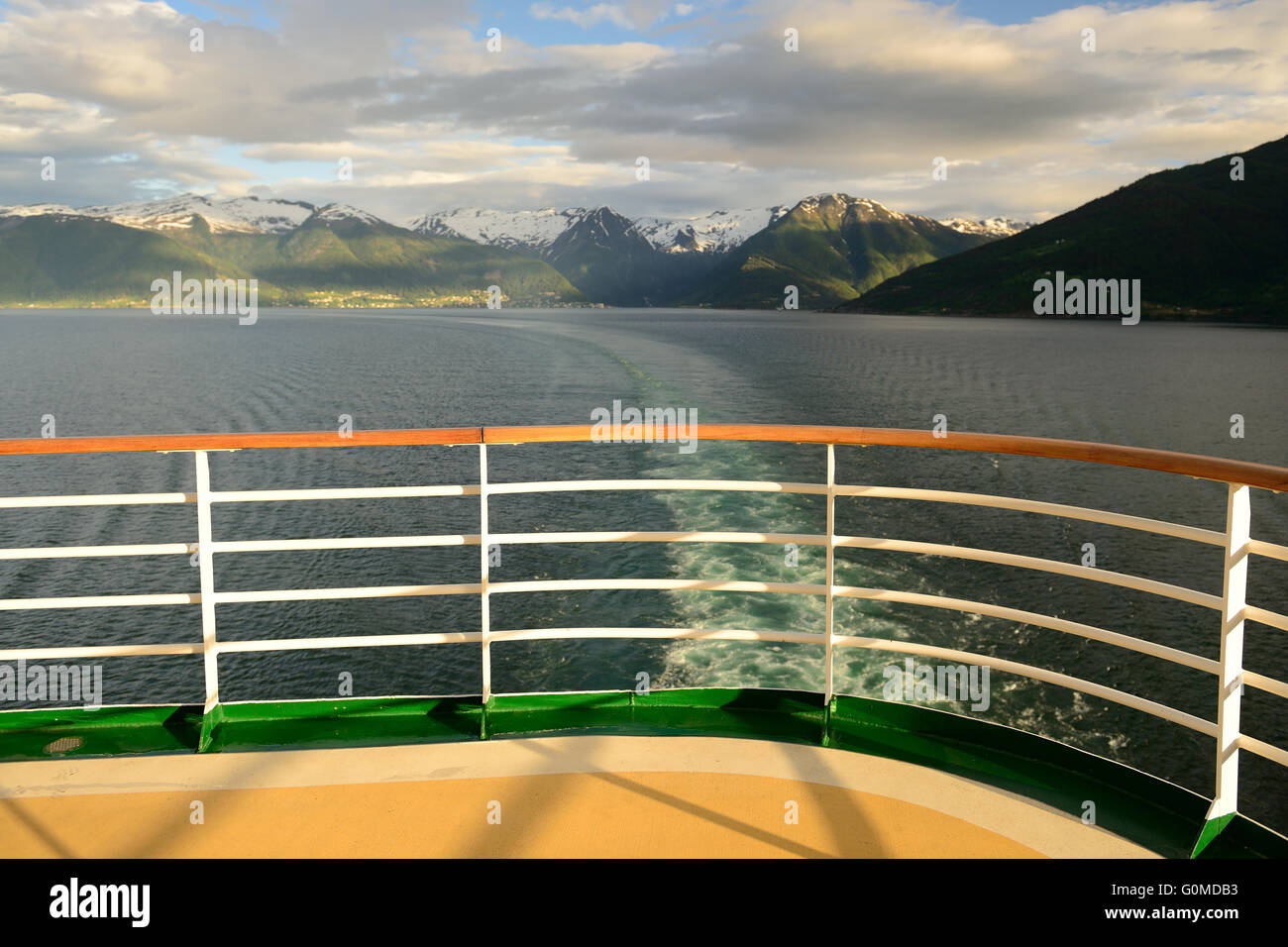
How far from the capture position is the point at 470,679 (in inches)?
362

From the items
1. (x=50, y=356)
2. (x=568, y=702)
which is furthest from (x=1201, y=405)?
(x=50, y=356)

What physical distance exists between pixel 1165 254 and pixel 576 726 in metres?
141

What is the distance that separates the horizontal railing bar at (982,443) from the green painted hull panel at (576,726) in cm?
113

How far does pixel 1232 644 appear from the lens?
2596 millimetres

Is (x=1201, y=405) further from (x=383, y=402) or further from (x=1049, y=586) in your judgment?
(x=383, y=402)

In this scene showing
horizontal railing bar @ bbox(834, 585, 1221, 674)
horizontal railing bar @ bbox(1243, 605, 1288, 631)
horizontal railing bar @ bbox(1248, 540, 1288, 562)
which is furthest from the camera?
horizontal railing bar @ bbox(834, 585, 1221, 674)

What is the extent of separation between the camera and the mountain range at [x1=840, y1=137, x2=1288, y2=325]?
110 metres

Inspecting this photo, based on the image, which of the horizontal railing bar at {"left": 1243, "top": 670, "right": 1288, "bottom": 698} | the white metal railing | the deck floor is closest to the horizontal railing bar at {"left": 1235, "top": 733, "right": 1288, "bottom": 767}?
the white metal railing

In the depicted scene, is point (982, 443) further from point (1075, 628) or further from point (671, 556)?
point (671, 556)

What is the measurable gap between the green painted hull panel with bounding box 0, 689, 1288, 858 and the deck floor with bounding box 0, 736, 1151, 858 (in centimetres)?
14

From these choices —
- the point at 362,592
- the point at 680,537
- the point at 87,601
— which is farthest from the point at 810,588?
the point at 87,601

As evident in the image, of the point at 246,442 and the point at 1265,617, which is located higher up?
the point at 246,442

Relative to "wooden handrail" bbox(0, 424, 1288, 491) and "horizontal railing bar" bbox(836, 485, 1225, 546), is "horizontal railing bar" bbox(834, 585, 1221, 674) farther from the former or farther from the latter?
"wooden handrail" bbox(0, 424, 1288, 491)

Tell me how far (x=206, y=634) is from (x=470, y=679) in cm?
590
